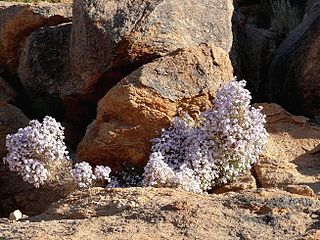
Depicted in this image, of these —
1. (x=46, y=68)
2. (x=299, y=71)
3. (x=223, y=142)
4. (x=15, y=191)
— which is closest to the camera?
(x=223, y=142)

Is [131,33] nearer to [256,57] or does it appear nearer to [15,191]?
[15,191]

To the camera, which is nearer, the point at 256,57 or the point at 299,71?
the point at 299,71

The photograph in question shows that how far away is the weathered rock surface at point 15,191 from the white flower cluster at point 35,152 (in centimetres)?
36

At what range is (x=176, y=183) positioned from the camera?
20.0ft

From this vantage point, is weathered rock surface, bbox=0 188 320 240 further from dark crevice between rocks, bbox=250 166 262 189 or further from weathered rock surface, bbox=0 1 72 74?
weathered rock surface, bbox=0 1 72 74

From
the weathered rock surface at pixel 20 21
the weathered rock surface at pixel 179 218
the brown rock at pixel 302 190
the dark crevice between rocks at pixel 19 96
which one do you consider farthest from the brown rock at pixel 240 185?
the weathered rock surface at pixel 20 21

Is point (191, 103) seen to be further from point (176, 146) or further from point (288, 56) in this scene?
point (288, 56)

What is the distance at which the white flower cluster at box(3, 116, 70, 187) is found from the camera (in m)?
6.54

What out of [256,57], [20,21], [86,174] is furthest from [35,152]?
[256,57]

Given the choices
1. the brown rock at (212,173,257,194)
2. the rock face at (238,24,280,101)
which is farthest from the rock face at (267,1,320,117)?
the brown rock at (212,173,257,194)

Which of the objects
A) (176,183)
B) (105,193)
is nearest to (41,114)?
(176,183)

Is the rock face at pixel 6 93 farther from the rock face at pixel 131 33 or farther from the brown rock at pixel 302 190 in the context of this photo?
the brown rock at pixel 302 190

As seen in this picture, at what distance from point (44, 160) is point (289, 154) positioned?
2.24m

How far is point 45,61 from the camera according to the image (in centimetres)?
856
